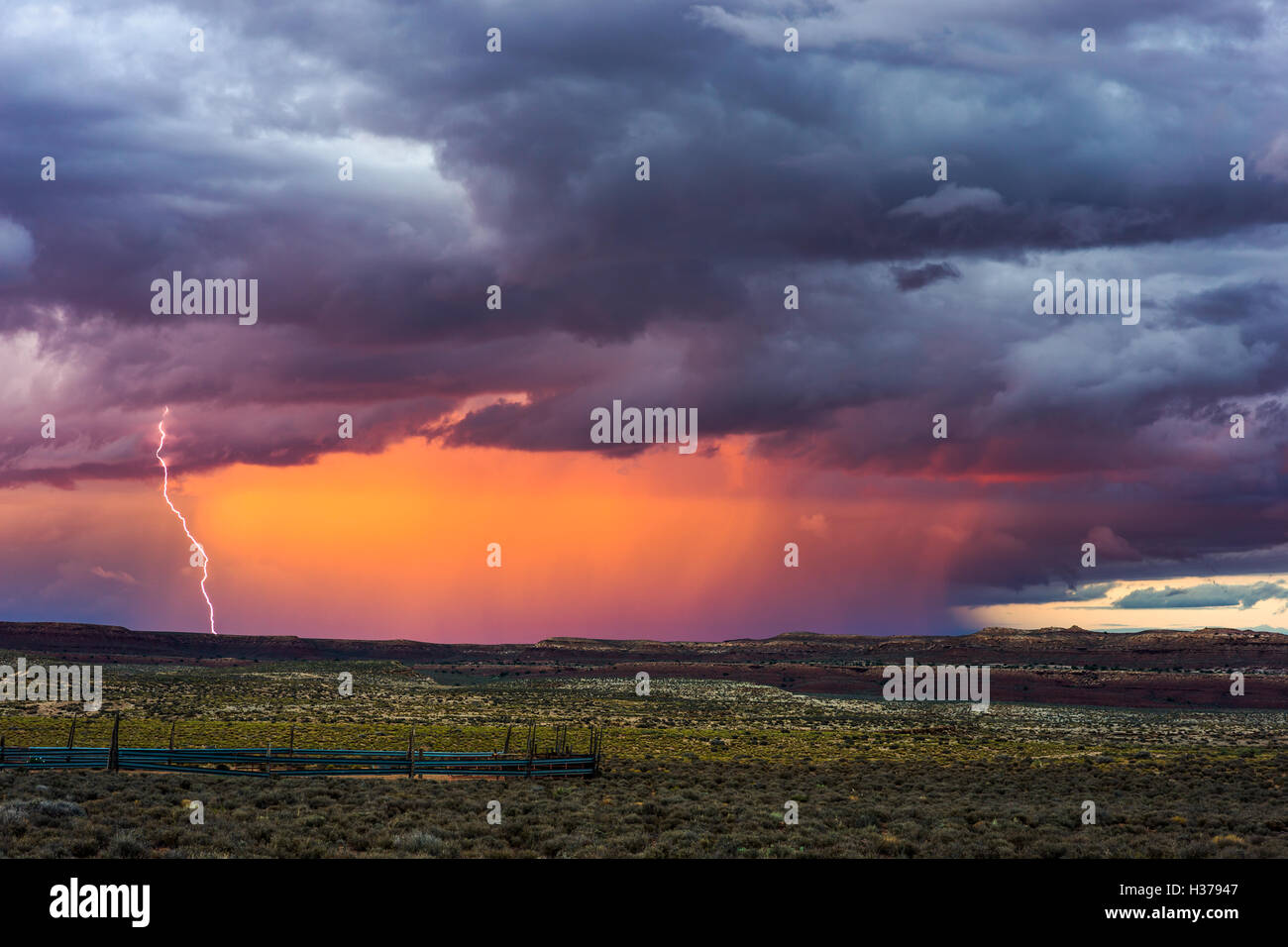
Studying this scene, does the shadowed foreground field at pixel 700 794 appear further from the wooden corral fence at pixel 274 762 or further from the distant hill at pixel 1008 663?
the distant hill at pixel 1008 663

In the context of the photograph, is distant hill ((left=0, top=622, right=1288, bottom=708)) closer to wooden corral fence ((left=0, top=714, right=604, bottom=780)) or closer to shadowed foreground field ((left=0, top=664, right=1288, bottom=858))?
shadowed foreground field ((left=0, top=664, right=1288, bottom=858))

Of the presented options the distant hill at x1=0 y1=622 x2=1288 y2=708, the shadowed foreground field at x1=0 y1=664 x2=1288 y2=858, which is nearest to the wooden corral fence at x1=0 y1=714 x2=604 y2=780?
the shadowed foreground field at x1=0 y1=664 x2=1288 y2=858

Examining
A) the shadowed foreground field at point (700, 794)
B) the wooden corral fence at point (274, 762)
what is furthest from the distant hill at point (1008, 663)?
the wooden corral fence at point (274, 762)

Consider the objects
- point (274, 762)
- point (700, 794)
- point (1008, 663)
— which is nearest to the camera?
point (700, 794)

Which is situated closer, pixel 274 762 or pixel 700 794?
pixel 700 794

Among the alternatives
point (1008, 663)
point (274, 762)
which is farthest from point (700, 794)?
point (1008, 663)

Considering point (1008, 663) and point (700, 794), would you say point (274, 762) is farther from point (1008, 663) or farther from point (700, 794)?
point (1008, 663)
